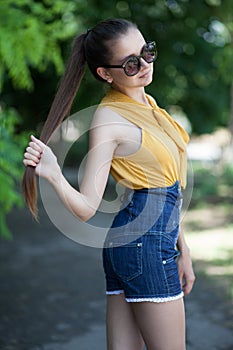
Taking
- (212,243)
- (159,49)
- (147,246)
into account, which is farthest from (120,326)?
(159,49)

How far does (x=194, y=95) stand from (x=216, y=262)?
5.31 m

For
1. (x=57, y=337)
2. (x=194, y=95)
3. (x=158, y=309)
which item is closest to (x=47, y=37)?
(x=57, y=337)

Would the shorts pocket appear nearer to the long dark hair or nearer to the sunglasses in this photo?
the long dark hair

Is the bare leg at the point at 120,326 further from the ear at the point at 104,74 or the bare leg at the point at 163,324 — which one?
the ear at the point at 104,74

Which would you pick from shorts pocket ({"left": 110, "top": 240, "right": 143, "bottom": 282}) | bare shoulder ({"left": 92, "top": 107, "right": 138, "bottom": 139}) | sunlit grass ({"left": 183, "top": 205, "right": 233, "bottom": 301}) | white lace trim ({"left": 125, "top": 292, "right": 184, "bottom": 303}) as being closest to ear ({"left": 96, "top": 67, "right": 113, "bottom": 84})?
bare shoulder ({"left": 92, "top": 107, "right": 138, "bottom": 139})

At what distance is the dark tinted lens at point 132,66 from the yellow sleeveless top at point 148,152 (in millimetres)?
101

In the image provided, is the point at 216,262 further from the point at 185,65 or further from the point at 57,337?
the point at 185,65

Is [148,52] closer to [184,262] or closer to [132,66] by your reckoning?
[132,66]

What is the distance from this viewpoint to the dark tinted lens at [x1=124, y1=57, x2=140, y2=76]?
6.72 ft

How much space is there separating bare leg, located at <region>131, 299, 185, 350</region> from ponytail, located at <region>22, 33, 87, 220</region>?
0.53 meters

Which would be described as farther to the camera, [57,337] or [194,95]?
[194,95]

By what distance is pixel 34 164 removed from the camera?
184cm

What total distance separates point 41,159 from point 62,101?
12.7 inches

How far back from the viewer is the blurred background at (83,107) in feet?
14.1
